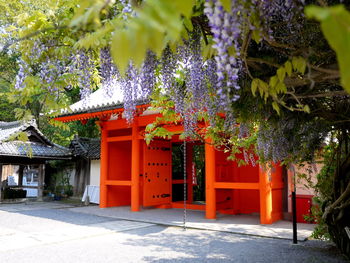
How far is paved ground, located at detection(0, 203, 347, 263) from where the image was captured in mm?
Result: 4129

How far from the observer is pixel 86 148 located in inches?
470

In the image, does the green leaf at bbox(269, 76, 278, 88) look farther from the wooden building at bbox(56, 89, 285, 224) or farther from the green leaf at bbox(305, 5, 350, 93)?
the wooden building at bbox(56, 89, 285, 224)

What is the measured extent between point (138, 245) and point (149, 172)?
4179mm

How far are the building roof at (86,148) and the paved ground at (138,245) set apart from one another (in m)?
4.70

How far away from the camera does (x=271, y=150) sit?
12.8ft

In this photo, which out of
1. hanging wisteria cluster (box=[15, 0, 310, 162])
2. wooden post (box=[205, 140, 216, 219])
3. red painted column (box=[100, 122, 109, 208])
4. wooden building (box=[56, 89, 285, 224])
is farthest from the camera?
red painted column (box=[100, 122, 109, 208])

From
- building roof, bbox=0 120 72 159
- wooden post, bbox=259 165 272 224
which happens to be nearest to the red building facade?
wooden post, bbox=259 165 272 224

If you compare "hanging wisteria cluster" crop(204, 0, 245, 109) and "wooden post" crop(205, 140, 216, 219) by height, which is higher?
"hanging wisteria cluster" crop(204, 0, 245, 109)

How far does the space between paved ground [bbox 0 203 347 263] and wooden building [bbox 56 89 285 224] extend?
5.81 feet

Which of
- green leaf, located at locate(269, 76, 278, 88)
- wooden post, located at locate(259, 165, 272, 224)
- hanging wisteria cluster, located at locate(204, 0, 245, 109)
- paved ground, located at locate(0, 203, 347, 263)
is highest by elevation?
hanging wisteria cluster, located at locate(204, 0, 245, 109)

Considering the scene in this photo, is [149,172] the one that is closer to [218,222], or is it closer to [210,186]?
[210,186]

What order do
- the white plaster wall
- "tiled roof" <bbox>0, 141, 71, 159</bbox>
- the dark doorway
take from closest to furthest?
the dark doorway
"tiled roof" <bbox>0, 141, 71, 159</bbox>
the white plaster wall

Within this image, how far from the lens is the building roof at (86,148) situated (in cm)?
1139

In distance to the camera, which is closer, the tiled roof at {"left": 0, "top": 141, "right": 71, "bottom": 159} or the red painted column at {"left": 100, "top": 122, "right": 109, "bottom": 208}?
the red painted column at {"left": 100, "top": 122, "right": 109, "bottom": 208}
